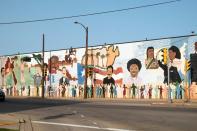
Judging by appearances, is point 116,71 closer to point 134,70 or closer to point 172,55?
point 134,70

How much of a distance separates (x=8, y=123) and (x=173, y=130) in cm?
790

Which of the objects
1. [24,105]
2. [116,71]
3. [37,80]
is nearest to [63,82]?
[37,80]

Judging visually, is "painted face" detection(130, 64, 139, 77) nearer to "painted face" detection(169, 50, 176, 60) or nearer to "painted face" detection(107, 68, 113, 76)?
"painted face" detection(107, 68, 113, 76)

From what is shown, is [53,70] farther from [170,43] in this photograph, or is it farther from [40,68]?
[170,43]

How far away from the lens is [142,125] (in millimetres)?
17656

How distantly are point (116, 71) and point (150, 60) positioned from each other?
548cm

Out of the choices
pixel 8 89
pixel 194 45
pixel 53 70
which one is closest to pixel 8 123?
pixel 194 45

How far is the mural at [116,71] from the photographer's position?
4453 centimetres

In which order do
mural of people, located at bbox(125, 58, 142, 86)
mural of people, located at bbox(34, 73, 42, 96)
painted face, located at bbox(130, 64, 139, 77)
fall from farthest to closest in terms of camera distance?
mural of people, located at bbox(34, 73, 42, 96) → painted face, located at bbox(130, 64, 139, 77) → mural of people, located at bbox(125, 58, 142, 86)

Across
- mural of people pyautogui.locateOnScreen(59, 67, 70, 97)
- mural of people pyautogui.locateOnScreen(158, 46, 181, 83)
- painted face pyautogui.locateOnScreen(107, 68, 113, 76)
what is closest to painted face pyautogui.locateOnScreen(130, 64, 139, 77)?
Result: painted face pyautogui.locateOnScreen(107, 68, 113, 76)

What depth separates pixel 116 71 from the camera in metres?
51.2

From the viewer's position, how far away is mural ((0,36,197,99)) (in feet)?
146

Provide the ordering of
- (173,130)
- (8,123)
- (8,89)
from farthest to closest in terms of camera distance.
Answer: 1. (8,89)
2. (8,123)
3. (173,130)

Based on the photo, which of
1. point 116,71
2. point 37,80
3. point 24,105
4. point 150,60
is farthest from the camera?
point 37,80
